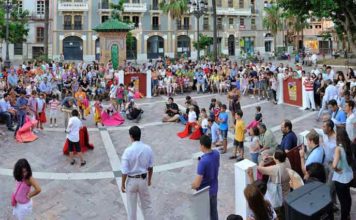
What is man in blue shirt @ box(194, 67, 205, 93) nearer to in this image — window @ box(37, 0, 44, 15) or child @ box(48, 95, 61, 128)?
child @ box(48, 95, 61, 128)

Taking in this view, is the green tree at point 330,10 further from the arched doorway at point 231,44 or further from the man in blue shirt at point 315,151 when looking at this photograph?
the arched doorway at point 231,44

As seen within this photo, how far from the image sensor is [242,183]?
6.91 metres

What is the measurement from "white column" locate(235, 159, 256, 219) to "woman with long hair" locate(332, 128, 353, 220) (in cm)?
134

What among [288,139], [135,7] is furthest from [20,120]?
[135,7]

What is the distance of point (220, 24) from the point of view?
63.5m

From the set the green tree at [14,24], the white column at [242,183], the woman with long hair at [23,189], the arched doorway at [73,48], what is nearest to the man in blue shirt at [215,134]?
the white column at [242,183]

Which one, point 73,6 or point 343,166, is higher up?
point 73,6

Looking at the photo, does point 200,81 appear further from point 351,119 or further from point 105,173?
point 351,119

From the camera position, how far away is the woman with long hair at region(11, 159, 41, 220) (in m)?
6.39

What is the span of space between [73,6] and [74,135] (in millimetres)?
49500

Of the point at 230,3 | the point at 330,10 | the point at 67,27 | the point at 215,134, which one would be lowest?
the point at 215,134

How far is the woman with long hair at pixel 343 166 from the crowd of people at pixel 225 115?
2 cm

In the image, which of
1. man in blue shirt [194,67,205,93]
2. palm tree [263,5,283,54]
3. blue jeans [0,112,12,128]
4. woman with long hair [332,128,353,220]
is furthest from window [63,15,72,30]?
woman with long hair [332,128,353,220]

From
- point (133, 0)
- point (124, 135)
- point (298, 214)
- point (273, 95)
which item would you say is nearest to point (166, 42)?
point (133, 0)
